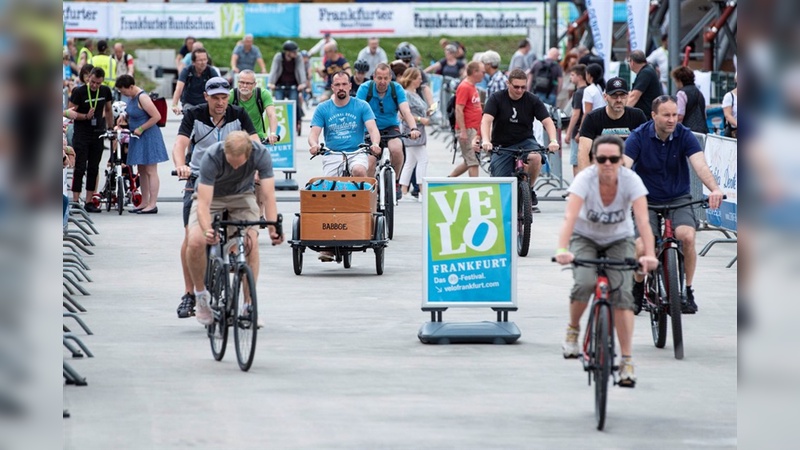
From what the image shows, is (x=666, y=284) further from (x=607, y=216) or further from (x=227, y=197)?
(x=227, y=197)

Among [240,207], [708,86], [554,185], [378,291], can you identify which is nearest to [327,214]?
[378,291]

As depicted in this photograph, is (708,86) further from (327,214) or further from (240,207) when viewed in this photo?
(240,207)

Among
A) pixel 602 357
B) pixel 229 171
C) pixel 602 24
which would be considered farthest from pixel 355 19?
pixel 602 357

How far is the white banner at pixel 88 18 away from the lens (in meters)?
45.1

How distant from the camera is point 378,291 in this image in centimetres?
1207

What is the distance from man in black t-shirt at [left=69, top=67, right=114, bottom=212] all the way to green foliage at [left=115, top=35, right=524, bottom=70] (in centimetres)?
2932

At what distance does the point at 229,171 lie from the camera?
8.94m

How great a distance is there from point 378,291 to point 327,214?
96 cm

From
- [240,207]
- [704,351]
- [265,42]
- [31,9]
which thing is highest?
[265,42]

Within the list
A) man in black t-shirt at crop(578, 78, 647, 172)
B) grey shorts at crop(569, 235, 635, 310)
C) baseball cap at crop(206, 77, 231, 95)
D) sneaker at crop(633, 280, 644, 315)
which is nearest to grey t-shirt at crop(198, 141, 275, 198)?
baseball cap at crop(206, 77, 231, 95)

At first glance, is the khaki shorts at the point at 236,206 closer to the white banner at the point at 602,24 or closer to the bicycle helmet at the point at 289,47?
the white banner at the point at 602,24

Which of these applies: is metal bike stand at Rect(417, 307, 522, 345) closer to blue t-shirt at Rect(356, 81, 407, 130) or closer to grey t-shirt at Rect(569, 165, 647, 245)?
grey t-shirt at Rect(569, 165, 647, 245)

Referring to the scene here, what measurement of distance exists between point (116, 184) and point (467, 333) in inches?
398

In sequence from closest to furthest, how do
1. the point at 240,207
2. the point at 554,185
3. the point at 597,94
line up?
the point at 240,207 < the point at 597,94 < the point at 554,185
